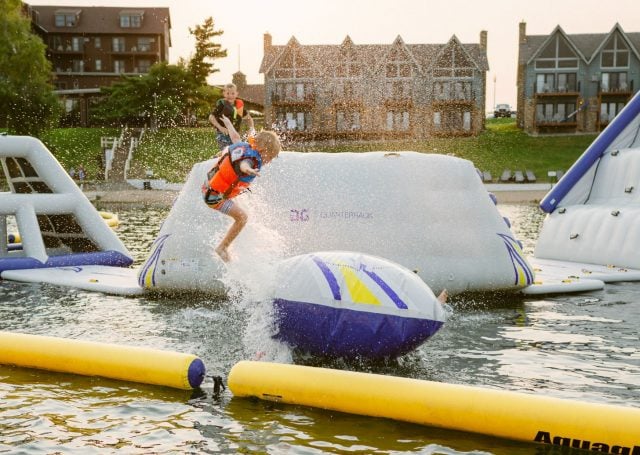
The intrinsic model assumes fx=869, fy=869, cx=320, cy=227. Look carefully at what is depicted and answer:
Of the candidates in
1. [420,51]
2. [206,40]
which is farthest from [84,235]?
[206,40]

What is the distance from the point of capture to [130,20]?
8862 centimetres

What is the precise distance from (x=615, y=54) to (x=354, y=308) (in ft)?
237

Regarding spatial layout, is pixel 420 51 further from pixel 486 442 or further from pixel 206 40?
pixel 486 442

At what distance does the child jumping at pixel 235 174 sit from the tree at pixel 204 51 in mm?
66171

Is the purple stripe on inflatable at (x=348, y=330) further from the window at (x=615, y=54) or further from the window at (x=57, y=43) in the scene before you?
the window at (x=57, y=43)

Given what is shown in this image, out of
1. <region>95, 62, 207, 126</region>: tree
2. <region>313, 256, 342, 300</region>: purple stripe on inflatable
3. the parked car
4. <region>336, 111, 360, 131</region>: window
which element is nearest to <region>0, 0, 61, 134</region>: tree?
<region>95, 62, 207, 126</region>: tree

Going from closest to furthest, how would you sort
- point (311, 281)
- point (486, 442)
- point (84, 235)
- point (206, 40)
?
point (486, 442), point (311, 281), point (84, 235), point (206, 40)

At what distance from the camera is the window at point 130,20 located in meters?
88.6

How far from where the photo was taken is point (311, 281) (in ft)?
24.1

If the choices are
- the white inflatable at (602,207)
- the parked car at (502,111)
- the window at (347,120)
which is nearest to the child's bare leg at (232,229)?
the white inflatable at (602,207)

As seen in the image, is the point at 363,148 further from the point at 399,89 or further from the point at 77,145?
the point at 77,145

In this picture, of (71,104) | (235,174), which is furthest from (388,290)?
(71,104)

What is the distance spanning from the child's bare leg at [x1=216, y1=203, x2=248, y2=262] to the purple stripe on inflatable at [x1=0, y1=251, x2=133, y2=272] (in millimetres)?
5079

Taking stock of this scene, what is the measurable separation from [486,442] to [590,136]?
220ft
